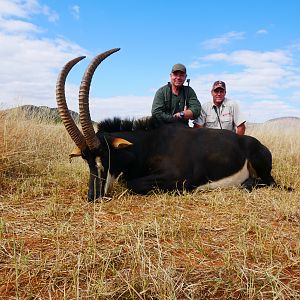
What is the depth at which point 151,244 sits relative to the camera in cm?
272

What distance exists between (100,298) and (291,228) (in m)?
1.84

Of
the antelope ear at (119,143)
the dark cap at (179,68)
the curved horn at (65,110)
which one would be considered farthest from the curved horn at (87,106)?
the dark cap at (179,68)

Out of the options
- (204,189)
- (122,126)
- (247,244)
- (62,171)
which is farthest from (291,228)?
(62,171)

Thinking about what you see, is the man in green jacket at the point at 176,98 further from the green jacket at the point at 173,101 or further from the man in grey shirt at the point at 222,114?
the man in grey shirt at the point at 222,114

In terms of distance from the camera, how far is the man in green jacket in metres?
6.86

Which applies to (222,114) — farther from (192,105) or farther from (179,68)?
(179,68)

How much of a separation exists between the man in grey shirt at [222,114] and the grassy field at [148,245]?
7.72 feet

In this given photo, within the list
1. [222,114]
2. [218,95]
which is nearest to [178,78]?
[218,95]

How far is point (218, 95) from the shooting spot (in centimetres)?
703

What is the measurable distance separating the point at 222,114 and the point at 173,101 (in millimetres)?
894

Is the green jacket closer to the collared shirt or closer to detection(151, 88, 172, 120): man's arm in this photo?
detection(151, 88, 172, 120): man's arm

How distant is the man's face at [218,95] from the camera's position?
23.0 ft

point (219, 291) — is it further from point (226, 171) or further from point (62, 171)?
point (62, 171)

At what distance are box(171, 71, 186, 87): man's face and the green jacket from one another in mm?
141
